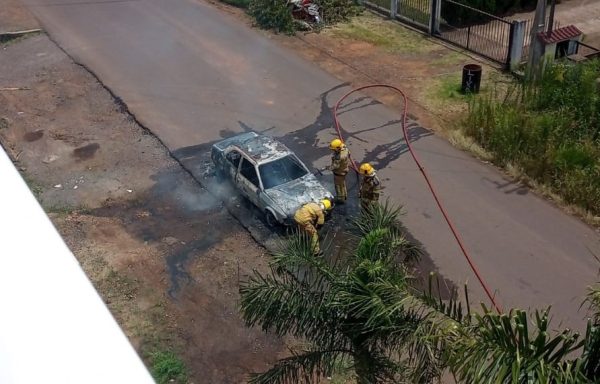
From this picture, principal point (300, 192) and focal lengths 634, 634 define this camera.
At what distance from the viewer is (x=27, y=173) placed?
14164mm

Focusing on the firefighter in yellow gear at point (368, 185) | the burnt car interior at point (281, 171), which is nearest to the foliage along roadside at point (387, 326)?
the firefighter in yellow gear at point (368, 185)

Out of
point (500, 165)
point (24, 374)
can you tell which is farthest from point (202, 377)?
point (500, 165)

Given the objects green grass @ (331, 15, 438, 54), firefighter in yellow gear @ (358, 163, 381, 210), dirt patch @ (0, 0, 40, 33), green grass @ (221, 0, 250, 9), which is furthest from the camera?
green grass @ (221, 0, 250, 9)

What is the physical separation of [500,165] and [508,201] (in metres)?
1.38

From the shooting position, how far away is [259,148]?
1259cm

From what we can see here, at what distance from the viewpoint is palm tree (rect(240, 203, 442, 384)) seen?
592cm

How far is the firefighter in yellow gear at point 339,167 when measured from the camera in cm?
1209

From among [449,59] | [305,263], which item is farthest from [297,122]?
[305,263]

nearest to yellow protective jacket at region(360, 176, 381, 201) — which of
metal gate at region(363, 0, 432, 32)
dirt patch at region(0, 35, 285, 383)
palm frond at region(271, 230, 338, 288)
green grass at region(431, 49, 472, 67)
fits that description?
dirt patch at region(0, 35, 285, 383)

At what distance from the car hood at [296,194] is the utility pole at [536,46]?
24.3 ft

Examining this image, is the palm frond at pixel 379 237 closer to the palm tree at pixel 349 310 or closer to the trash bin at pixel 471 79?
the palm tree at pixel 349 310

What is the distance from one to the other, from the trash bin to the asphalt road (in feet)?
7.52

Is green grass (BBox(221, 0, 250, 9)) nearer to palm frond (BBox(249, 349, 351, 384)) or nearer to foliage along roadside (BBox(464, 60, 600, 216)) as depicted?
foliage along roadside (BBox(464, 60, 600, 216))

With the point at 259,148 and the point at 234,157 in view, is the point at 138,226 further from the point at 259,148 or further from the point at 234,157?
the point at 259,148
